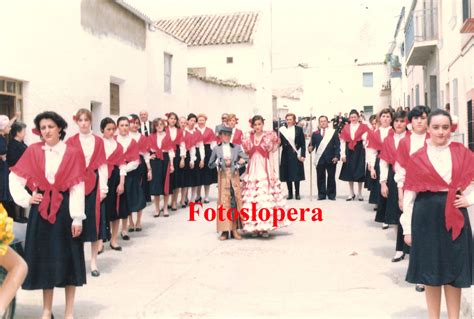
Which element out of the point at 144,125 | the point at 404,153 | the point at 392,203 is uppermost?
the point at 144,125

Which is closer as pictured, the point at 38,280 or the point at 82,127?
the point at 38,280

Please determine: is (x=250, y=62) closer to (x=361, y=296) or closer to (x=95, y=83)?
(x=95, y=83)

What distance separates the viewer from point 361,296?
5641mm

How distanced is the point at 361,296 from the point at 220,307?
1.35 meters

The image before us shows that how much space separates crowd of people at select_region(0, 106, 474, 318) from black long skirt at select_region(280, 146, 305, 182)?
0.02 meters

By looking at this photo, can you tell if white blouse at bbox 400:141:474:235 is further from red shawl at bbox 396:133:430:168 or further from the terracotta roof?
the terracotta roof

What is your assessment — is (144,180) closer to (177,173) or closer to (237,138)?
(177,173)

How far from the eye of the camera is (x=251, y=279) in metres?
6.32

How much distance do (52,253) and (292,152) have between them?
8708mm

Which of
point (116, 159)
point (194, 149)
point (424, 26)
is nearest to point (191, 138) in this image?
point (194, 149)

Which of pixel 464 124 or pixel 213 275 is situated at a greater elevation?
pixel 464 124

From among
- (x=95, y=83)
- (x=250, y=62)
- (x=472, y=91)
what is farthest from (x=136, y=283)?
(x=250, y=62)

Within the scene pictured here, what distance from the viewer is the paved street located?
17.3ft

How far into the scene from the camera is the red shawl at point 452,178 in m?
4.25
